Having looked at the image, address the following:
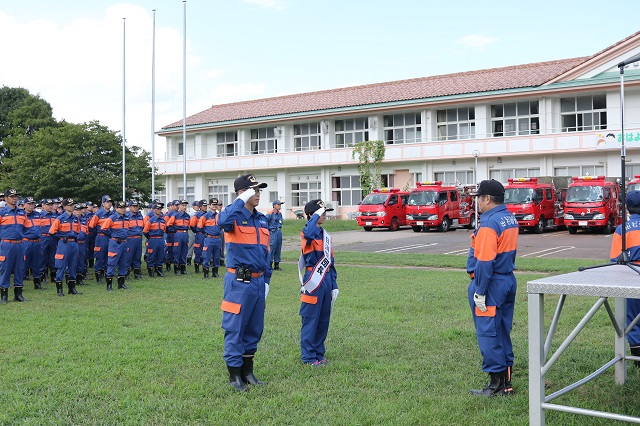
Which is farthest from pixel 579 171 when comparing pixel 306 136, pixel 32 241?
pixel 32 241

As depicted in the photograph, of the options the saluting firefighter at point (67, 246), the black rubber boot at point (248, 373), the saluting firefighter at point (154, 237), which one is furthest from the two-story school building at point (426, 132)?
the black rubber boot at point (248, 373)

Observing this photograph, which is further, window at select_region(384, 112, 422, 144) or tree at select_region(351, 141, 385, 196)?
window at select_region(384, 112, 422, 144)

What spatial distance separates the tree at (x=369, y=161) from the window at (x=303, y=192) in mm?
4951

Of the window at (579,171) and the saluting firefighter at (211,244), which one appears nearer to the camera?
the saluting firefighter at (211,244)

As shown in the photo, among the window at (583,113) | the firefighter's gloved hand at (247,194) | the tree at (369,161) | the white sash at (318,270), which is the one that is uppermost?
the window at (583,113)

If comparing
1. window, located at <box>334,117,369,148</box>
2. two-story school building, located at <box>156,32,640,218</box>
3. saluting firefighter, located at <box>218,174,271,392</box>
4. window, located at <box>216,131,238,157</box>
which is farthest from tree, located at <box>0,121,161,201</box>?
saluting firefighter, located at <box>218,174,271,392</box>

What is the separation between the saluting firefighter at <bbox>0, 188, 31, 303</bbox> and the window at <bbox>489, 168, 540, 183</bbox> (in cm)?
3092

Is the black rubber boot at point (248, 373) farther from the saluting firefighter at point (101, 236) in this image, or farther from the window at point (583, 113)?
the window at point (583, 113)

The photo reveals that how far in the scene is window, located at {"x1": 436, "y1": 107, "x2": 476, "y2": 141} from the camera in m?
41.2

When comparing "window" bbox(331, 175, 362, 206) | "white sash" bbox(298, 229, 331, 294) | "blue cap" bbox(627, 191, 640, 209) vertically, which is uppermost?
"window" bbox(331, 175, 362, 206)

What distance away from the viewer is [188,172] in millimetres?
52750

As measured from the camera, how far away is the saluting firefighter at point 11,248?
42.2ft

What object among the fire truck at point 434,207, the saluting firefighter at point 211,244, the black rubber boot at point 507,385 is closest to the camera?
the black rubber boot at point 507,385

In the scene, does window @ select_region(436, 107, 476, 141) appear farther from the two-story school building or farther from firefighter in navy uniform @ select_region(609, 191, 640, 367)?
firefighter in navy uniform @ select_region(609, 191, 640, 367)
